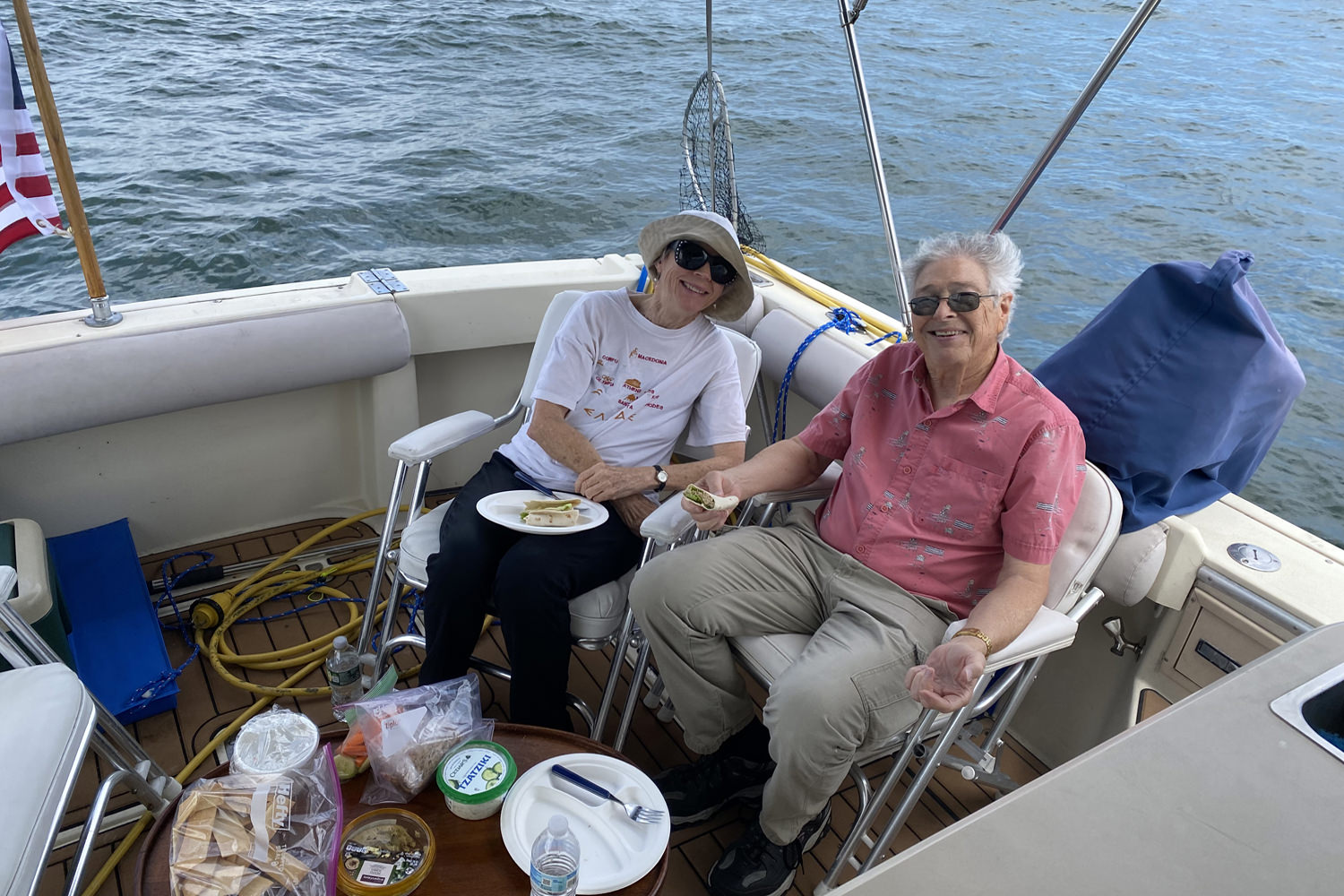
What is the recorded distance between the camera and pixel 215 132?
7.52 meters

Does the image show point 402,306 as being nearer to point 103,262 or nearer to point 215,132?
point 103,262

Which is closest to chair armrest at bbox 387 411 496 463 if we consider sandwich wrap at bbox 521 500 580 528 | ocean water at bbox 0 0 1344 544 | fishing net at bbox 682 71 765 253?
sandwich wrap at bbox 521 500 580 528

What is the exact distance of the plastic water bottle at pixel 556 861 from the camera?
1.09 metres

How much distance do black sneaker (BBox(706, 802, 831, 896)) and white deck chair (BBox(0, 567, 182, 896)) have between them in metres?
1.01

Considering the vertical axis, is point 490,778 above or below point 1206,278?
below

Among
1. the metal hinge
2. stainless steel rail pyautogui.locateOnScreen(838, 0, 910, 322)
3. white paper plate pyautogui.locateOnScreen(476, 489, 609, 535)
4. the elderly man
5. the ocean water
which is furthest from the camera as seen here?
the ocean water

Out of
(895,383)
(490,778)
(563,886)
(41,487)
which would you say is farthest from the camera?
(41,487)

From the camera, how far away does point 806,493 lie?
1.95 metres

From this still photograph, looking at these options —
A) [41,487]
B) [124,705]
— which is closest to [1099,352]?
[124,705]

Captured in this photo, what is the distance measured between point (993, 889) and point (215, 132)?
844cm

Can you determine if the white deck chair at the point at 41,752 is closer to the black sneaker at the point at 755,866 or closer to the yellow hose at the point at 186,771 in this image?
the yellow hose at the point at 186,771

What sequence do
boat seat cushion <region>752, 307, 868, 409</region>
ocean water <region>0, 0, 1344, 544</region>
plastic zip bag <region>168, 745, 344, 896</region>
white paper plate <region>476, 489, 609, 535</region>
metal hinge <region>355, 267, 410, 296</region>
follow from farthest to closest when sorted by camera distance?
ocean water <region>0, 0, 1344, 544</region> → metal hinge <region>355, 267, 410, 296</region> → boat seat cushion <region>752, 307, 868, 409</region> → white paper plate <region>476, 489, 609, 535</region> → plastic zip bag <region>168, 745, 344, 896</region>

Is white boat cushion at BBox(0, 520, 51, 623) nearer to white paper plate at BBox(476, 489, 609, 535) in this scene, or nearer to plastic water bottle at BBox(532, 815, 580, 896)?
white paper plate at BBox(476, 489, 609, 535)

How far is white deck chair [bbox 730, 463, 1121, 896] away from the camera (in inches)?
58.8
